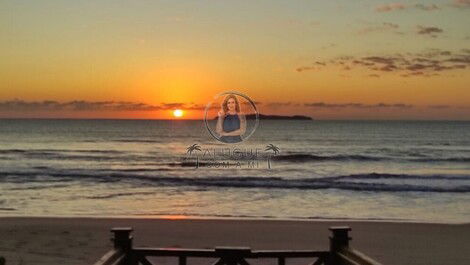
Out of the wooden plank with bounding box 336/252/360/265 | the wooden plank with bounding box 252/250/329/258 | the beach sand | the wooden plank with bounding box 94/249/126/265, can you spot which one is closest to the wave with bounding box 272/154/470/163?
the beach sand

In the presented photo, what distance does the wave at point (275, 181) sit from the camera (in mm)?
27500

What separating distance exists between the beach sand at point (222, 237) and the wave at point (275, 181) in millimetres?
11429

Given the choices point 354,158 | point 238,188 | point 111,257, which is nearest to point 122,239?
point 111,257

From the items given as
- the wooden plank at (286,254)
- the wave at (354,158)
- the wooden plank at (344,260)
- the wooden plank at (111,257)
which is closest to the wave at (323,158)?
the wave at (354,158)

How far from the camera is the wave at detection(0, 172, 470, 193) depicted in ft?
90.2

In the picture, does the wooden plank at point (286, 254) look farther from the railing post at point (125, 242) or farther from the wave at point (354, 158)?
the wave at point (354, 158)

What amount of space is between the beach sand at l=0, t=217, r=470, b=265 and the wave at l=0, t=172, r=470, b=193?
11429mm

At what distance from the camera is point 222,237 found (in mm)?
13672

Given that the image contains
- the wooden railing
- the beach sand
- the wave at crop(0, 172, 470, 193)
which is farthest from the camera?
the wave at crop(0, 172, 470, 193)

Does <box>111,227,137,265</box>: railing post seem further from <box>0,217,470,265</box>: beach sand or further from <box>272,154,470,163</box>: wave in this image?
<box>272,154,470,163</box>: wave

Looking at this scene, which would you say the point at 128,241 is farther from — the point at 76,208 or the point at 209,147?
the point at 209,147

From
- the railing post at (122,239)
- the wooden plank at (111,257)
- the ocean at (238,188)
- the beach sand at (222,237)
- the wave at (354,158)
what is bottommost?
the wooden plank at (111,257)

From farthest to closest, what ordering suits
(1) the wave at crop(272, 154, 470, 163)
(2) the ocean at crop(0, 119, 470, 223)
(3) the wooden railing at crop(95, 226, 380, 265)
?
1. (1) the wave at crop(272, 154, 470, 163)
2. (2) the ocean at crop(0, 119, 470, 223)
3. (3) the wooden railing at crop(95, 226, 380, 265)

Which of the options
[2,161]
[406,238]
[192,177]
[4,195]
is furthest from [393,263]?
[2,161]
